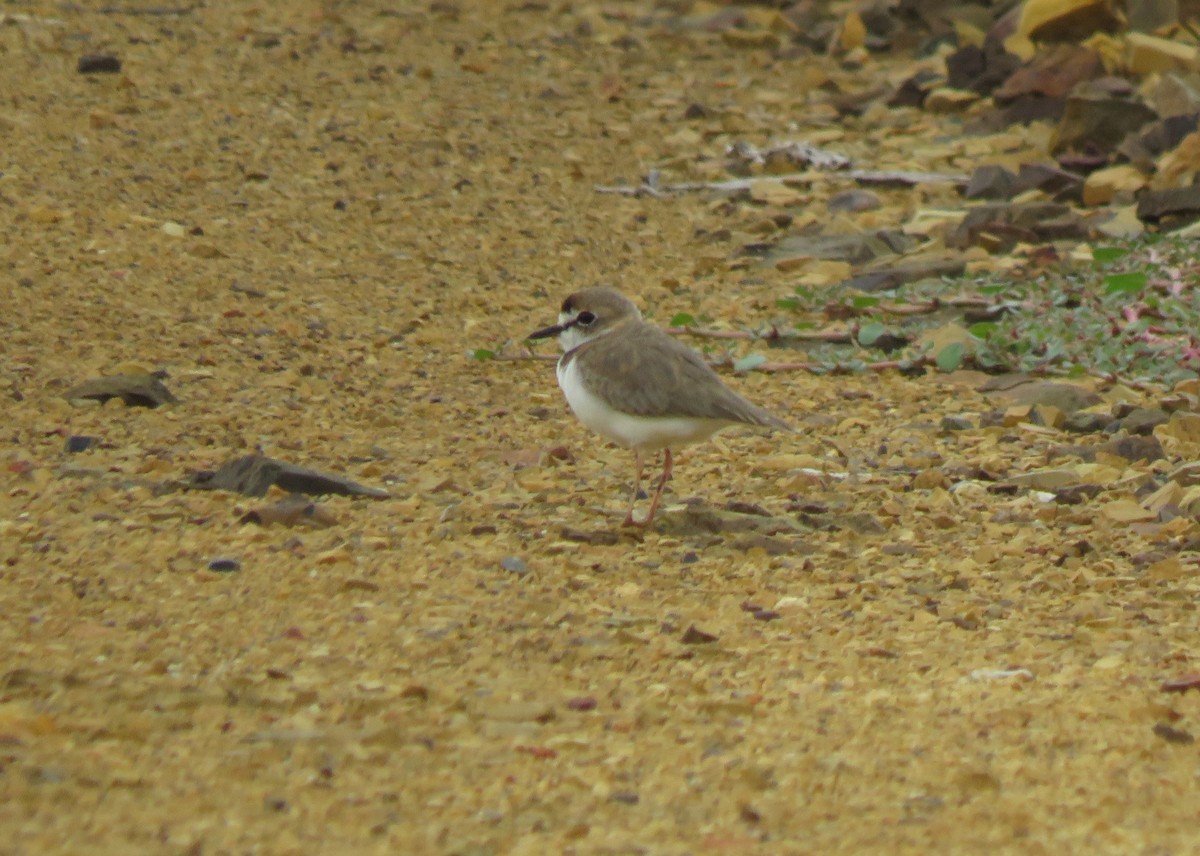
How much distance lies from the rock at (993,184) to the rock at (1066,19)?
215cm

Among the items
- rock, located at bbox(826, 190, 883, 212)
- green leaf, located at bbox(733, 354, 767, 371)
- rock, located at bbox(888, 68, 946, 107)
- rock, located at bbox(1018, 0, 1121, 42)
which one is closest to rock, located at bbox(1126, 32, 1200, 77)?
rock, located at bbox(1018, 0, 1121, 42)

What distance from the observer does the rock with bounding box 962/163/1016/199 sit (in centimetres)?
1070

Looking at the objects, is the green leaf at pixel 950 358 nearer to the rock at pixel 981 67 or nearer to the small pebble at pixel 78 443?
the small pebble at pixel 78 443

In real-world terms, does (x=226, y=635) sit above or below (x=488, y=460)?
above

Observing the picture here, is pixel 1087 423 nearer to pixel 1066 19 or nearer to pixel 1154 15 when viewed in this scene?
pixel 1066 19

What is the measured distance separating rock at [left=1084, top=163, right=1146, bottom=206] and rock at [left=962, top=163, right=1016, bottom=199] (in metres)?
0.44

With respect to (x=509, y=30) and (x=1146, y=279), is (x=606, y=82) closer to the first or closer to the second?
(x=509, y=30)

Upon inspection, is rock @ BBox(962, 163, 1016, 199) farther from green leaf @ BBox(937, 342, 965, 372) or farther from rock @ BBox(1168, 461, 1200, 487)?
rock @ BBox(1168, 461, 1200, 487)

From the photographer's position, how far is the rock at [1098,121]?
11117 millimetres

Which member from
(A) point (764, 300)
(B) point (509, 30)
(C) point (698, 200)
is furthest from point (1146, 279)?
(B) point (509, 30)

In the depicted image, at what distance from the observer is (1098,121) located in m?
11.1

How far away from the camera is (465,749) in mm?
4215

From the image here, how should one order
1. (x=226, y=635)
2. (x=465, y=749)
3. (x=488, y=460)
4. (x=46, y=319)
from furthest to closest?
(x=46, y=319) < (x=488, y=460) < (x=226, y=635) < (x=465, y=749)

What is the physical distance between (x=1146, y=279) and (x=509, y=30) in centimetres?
627
